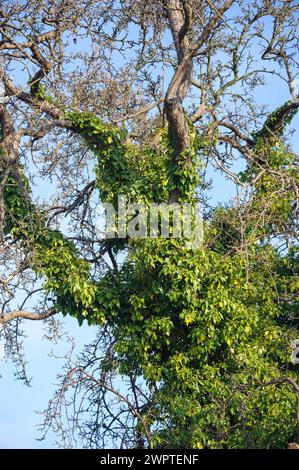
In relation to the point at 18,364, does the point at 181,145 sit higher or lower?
higher

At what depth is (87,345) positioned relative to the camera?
52.4 ft

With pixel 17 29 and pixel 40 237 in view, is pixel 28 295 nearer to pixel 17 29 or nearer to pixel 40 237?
pixel 40 237

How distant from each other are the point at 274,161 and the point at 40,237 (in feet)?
14.8

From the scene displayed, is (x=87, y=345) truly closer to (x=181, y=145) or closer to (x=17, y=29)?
(x=181, y=145)

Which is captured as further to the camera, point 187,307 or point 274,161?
point 274,161

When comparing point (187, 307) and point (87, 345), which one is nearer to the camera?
point (187, 307)
